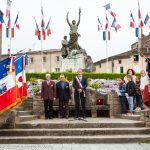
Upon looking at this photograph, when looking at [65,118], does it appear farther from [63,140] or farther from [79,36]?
[79,36]

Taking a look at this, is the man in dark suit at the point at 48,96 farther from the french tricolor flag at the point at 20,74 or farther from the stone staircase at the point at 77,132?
the french tricolor flag at the point at 20,74

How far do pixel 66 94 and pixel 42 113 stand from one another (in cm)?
131

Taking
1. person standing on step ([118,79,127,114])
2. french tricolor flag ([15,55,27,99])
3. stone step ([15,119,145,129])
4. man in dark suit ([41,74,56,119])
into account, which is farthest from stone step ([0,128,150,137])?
person standing on step ([118,79,127,114])

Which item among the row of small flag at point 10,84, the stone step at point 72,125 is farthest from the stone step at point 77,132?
the row of small flag at point 10,84

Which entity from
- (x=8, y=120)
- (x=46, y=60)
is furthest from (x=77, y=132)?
(x=46, y=60)

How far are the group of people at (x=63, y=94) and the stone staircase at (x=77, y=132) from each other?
1.45 metres

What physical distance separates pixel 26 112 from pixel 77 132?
3.90 m

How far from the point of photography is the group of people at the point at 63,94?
1567 cm

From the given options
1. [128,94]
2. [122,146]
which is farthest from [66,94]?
[122,146]

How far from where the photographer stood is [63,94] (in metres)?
16.0

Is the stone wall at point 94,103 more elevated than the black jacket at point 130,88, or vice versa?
the black jacket at point 130,88

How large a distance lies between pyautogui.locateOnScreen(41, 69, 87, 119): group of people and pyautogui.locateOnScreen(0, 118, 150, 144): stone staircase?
145 cm

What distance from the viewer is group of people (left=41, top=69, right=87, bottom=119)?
15.7 meters

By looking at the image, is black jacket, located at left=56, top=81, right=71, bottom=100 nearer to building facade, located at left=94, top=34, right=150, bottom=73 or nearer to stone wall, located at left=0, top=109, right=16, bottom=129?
stone wall, located at left=0, top=109, right=16, bottom=129
